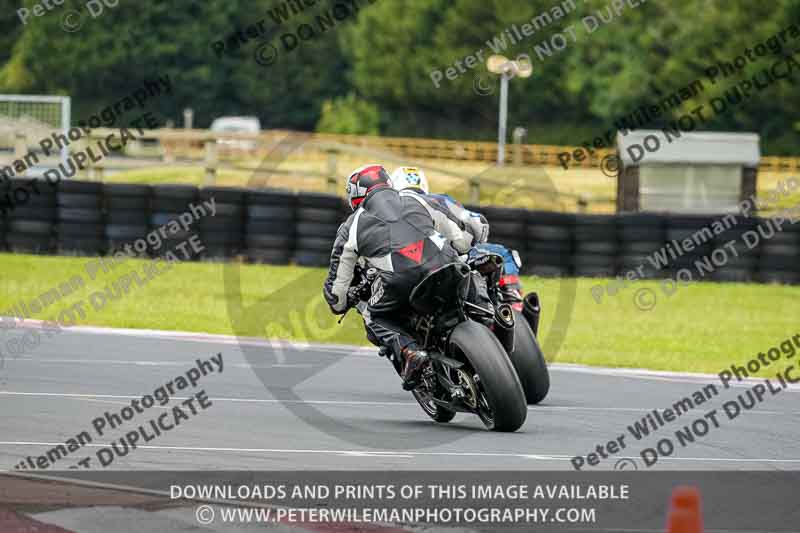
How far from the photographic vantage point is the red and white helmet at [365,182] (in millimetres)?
9680

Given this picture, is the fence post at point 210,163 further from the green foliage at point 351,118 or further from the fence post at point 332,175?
the green foliage at point 351,118

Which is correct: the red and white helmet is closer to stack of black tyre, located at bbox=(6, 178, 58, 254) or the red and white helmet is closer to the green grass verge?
the green grass verge

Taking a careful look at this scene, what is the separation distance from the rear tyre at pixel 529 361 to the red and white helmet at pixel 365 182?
57.1 inches

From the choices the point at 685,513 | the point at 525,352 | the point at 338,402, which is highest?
the point at 525,352

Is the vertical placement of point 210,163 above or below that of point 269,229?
above

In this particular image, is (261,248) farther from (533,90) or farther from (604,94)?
(533,90)

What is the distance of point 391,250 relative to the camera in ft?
30.5

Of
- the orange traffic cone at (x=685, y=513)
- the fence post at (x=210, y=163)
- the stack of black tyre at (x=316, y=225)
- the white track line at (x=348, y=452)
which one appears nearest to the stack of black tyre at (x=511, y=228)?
the stack of black tyre at (x=316, y=225)

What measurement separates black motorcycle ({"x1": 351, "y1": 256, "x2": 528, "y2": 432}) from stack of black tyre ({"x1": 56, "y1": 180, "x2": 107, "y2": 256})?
43.1 feet

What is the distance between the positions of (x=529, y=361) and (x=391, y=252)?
1.82 m

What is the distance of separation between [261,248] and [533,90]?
47855 millimetres

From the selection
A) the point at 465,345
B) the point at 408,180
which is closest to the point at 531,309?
the point at 408,180

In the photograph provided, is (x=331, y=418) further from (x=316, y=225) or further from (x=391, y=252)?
(x=316, y=225)

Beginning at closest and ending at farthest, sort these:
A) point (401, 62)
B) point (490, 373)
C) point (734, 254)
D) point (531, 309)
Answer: point (490, 373), point (531, 309), point (734, 254), point (401, 62)
